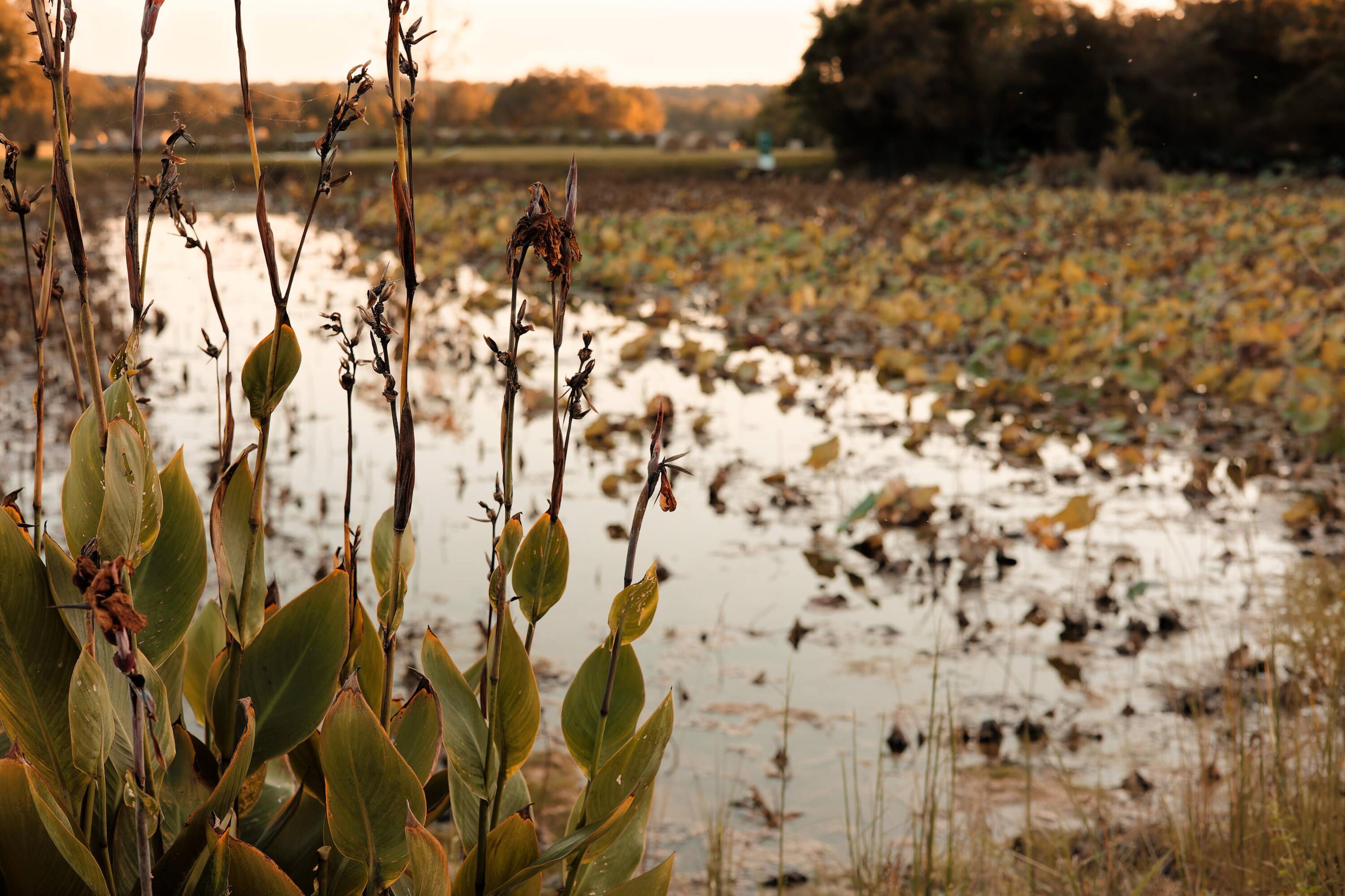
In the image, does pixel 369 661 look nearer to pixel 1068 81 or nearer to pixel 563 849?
pixel 563 849

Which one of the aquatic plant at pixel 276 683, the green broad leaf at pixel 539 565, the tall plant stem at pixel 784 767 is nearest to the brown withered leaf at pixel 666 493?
the aquatic plant at pixel 276 683

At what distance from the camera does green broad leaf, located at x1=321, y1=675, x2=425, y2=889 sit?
628 millimetres

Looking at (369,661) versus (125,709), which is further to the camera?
(369,661)

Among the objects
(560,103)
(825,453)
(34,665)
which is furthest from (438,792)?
(560,103)

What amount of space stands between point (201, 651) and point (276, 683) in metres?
0.22

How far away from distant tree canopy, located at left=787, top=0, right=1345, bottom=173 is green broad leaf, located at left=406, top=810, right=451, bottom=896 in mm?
17401

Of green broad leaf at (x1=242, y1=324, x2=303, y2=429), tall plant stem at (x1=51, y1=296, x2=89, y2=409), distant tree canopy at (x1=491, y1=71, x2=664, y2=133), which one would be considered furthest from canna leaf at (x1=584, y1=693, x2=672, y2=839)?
distant tree canopy at (x1=491, y1=71, x2=664, y2=133)

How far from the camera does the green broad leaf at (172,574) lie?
70cm

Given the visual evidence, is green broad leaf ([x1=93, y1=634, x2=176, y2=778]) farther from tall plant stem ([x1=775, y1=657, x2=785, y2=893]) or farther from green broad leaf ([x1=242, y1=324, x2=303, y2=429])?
tall plant stem ([x1=775, y1=657, x2=785, y2=893])

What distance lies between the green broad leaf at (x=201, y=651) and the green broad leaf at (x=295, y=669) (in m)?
0.17

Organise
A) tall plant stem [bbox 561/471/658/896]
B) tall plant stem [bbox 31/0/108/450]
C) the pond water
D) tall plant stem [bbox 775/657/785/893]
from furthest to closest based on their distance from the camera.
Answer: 1. the pond water
2. tall plant stem [bbox 775/657/785/893]
3. tall plant stem [bbox 561/471/658/896]
4. tall plant stem [bbox 31/0/108/450]

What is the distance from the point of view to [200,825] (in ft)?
2.17

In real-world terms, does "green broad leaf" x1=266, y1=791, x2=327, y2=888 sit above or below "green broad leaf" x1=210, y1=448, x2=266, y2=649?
below

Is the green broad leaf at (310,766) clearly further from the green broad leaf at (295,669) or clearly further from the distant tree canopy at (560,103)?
the distant tree canopy at (560,103)
